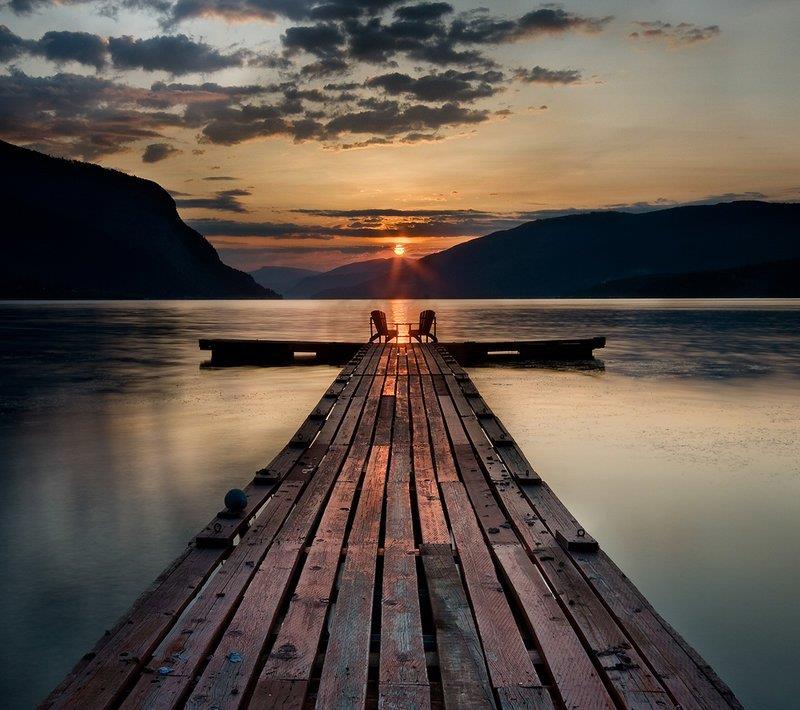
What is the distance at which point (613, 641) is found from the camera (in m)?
3.40

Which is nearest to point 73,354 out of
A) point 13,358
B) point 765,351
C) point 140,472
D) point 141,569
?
point 13,358

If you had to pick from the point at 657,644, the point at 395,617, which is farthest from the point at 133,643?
the point at 657,644

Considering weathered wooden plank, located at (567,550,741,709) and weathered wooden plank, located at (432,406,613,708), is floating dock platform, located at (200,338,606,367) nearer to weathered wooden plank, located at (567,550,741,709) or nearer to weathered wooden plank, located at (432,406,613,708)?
weathered wooden plank, located at (432,406,613,708)

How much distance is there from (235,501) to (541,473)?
5.79 metres

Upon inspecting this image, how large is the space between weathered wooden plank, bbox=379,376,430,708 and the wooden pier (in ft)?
0.04

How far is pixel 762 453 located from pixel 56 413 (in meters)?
14.1

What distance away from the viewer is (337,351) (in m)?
26.8

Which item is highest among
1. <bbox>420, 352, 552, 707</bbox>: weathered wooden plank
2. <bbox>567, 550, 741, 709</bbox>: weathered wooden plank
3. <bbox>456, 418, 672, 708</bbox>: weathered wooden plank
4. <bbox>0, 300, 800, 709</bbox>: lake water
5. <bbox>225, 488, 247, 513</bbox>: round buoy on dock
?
<bbox>225, 488, 247, 513</bbox>: round buoy on dock

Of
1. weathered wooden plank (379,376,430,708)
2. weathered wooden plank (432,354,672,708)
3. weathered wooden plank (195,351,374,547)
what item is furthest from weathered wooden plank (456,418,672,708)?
weathered wooden plank (195,351,374,547)

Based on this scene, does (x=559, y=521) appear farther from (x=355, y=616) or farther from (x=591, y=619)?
(x=355, y=616)

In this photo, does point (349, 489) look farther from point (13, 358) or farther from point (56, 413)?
point (13, 358)

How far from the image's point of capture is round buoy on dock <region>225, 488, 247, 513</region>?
5246mm

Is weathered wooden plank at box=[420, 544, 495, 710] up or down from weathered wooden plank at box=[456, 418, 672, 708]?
up

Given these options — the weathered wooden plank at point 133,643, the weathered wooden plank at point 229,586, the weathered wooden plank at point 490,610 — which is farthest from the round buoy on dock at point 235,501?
the weathered wooden plank at point 490,610
